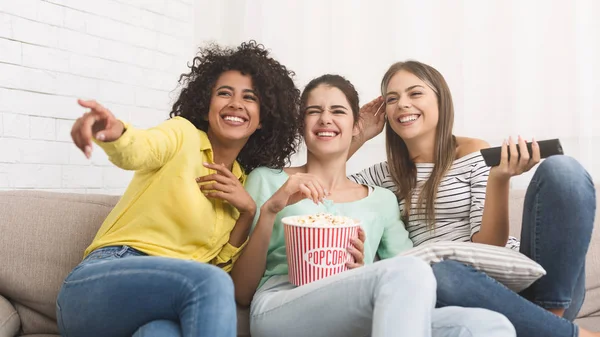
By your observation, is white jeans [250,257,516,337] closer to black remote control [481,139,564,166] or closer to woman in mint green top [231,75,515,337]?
Answer: woman in mint green top [231,75,515,337]

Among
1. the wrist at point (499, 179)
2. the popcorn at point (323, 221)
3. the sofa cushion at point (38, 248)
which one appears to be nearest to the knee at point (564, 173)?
the wrist at point (499, 179)

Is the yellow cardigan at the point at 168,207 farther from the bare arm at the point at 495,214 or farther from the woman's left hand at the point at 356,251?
the bare arm at the point at 495,214

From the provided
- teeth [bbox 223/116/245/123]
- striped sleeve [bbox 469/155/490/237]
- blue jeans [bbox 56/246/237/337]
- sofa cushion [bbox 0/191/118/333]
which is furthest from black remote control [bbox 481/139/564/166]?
sofa cushion [bbox 0/191/118/333]

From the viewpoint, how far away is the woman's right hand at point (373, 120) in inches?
94.3

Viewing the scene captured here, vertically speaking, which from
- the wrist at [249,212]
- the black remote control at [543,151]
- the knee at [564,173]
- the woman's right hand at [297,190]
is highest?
the black remote control at [543,151]

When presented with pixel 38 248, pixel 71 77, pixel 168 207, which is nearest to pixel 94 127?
pixel 168 207

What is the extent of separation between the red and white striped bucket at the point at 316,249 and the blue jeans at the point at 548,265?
0.84 ft

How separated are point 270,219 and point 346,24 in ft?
6.01

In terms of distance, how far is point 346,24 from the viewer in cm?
329

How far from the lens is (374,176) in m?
2.31

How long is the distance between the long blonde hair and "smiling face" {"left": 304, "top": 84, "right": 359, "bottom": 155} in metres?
0.26

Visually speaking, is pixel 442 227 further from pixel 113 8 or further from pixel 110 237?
pixel 113 8

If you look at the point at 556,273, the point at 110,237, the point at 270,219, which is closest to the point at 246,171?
the point at 270,219

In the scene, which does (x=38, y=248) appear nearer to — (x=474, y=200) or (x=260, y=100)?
(x=260, y=100)
